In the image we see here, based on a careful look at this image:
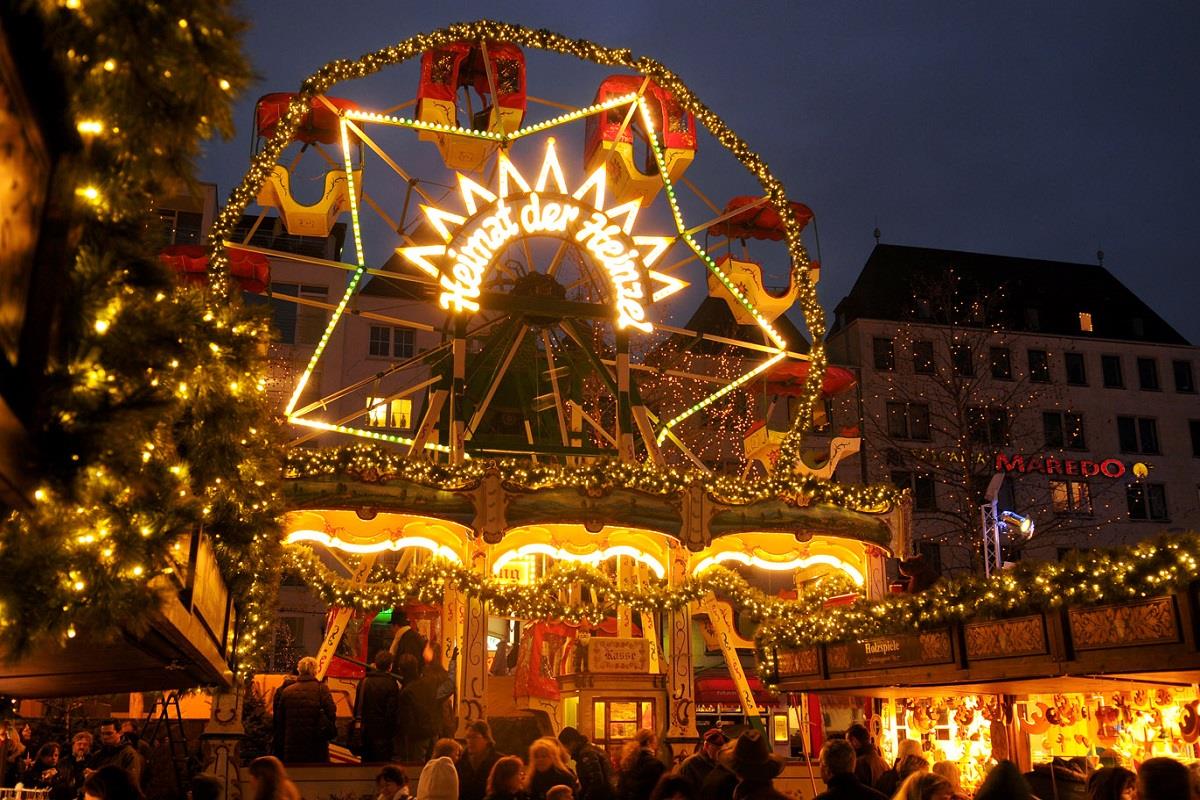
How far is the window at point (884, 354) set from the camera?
158 ft

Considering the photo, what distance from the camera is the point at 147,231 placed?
3.65m

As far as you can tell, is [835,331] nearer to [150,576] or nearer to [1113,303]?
[1113,303]

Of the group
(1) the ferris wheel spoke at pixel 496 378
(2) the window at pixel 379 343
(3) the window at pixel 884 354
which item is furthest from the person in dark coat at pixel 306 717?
(3) the window at pixel 884 354

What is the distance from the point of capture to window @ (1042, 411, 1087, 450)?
1912 inches

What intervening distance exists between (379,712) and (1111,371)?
1769 inches

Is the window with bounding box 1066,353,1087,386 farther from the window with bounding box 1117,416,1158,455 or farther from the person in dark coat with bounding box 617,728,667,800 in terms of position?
the person in dark coat with bounding box 617,728,667,800

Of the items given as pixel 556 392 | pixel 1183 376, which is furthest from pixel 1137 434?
pixel 556 392

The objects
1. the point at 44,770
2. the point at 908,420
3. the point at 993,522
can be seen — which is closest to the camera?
the point at 44,770

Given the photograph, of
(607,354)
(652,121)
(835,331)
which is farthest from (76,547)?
(835,331)

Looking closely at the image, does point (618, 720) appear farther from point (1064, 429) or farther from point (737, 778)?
point (1064, 429)

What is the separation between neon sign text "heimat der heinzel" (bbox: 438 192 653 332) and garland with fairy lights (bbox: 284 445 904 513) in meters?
3.32

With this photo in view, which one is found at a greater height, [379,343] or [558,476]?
[379,343]

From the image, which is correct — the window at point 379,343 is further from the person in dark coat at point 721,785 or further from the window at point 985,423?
the person in dark coat at point 721,785

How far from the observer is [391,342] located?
4453 centimetres
